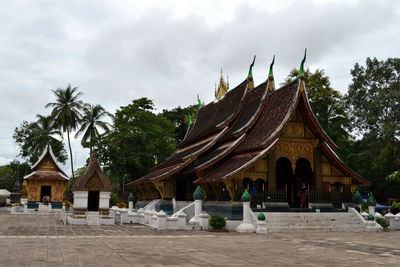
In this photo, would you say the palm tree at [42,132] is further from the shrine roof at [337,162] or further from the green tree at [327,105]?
the shrine roof at [337,162]

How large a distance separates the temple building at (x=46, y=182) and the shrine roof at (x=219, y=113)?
52.9ft

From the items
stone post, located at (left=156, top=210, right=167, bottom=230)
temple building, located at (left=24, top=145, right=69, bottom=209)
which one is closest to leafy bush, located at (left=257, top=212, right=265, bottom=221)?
stone post, located at (left=156, top=210, right=167, bottom=230)

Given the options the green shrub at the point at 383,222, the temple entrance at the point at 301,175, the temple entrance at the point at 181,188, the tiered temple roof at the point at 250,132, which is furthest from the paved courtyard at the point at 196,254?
the temple entrance at the point at 181,188

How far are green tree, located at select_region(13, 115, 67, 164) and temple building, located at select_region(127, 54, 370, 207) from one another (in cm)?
3152

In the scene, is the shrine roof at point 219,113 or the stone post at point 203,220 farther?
the shrine roof at point 219,113

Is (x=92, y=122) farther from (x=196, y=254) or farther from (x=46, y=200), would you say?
(x=196, y=254)

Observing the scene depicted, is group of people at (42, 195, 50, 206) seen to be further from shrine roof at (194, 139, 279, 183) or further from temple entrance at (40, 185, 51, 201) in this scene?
shrine roof at (194, 139, 279, 183)

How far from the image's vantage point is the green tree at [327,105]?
36031 millimetres

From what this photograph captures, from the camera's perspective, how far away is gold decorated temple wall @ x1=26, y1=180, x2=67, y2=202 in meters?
36.9

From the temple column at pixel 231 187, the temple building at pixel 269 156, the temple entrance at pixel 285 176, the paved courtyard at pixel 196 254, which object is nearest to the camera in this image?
the paved courtyard at pixel 196 254

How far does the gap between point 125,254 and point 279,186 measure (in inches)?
523

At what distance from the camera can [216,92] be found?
29.4 m

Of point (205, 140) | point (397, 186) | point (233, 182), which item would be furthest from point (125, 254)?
point (397, 186)

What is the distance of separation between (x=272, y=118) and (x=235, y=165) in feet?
10.9
